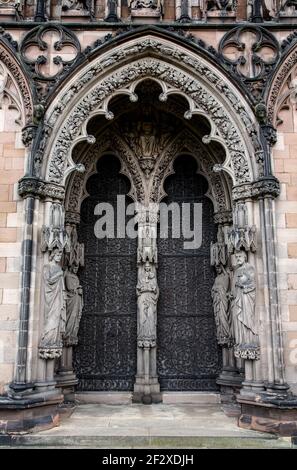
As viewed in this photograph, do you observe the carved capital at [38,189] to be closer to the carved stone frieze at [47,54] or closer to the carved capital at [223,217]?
the carved stone frieze at [47,54]

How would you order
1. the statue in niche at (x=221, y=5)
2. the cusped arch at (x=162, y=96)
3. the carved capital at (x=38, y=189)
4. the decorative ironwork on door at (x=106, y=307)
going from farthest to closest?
1. the decorative ironwork on door at (x=106, y=307)
2. the statue in niche at (x=221, y=5)
3. the cusped arch at (x=162, y=96)
4. the carved capital at (x=38, y=189)

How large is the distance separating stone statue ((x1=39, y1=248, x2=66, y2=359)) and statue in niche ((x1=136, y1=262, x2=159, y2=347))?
2130 millimetres

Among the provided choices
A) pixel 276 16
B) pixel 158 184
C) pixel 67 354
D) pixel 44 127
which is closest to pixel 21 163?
pixel 44 127

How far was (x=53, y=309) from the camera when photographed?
8.30m

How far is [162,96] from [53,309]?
477 cm

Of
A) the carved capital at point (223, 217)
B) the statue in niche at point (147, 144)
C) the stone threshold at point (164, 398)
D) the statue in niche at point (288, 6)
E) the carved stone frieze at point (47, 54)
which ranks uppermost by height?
the statue in niche at point (288, 6)

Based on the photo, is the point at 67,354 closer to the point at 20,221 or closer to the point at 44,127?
the point at 20,221

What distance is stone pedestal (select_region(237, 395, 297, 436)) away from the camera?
7617 mm

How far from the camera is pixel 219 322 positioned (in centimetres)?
1002

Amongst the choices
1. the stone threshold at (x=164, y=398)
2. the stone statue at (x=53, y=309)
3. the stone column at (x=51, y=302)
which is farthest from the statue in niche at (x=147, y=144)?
the stone threshold at (x=164, y=398)

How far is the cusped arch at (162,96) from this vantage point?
8.94 metres

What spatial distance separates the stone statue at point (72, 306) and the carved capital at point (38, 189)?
1966mm

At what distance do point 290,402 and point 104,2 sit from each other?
8.88m

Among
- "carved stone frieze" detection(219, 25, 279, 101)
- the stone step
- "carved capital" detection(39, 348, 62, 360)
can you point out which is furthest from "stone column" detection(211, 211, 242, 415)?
"carved capital" detection(39, 348, 62, 360)
